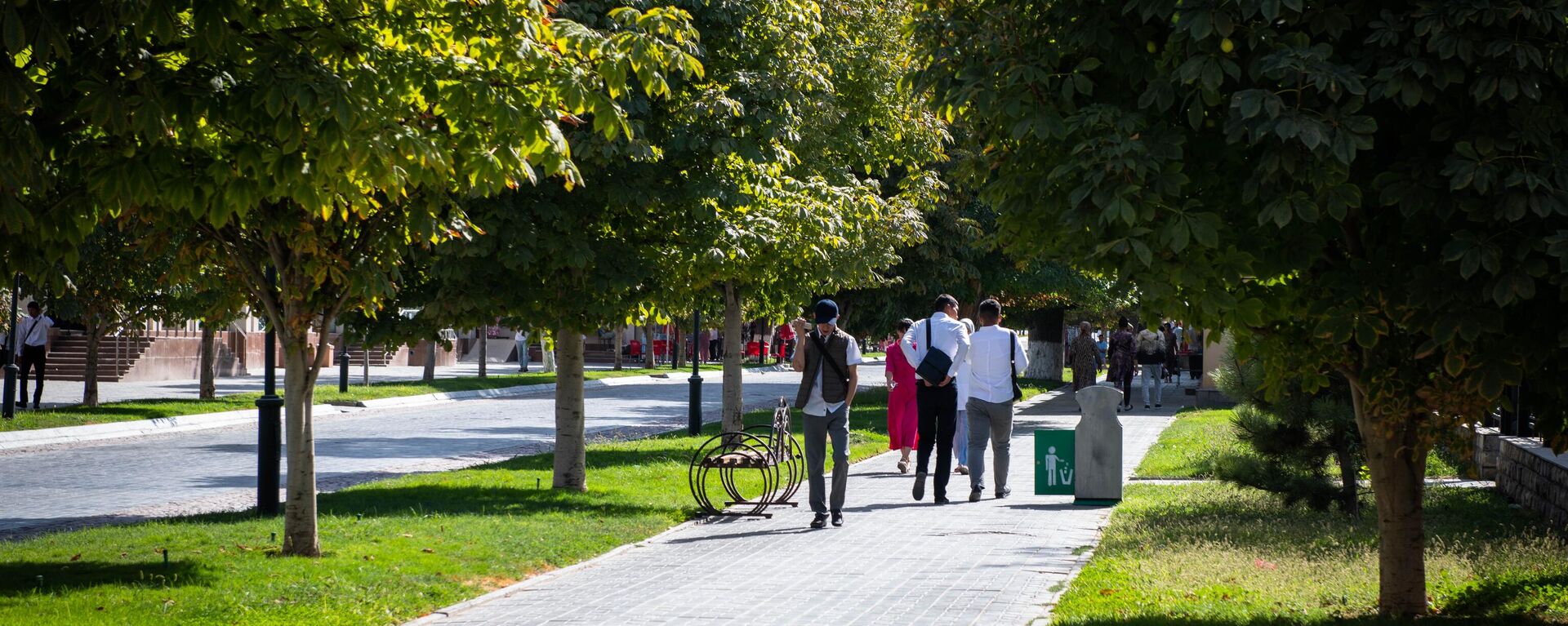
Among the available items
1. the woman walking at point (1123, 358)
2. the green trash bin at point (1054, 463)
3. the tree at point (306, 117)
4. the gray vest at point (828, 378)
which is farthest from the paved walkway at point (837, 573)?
the woman walking at point (1123, 358)

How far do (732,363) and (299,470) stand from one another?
1147cm

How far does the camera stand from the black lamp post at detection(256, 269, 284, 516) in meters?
11.2

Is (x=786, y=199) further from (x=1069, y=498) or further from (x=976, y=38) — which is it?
(x=976, y=38)

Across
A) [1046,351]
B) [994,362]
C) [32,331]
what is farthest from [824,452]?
[1046,351]

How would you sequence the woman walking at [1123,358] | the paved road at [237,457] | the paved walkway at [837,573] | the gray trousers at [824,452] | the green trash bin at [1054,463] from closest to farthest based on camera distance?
1. the paved walkway at [837,573]
2. the gray trousers at [824,452]
3. the paved road at [237,457]
4. the green trash bin at [1054,463]
5. the woman walking at [1123,358]

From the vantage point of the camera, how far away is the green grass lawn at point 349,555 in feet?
25.2

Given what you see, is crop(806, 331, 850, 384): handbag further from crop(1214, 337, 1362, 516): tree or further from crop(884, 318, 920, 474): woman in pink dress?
crop(884, 318, 920, 474): woman in pink dress

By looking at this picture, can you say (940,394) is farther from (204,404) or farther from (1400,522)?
(204,404)

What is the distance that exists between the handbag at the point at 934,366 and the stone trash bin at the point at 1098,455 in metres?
1.23

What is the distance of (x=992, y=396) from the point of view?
13.9 metres

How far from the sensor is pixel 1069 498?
13.9m

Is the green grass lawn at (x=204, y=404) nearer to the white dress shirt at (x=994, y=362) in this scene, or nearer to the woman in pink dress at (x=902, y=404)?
the woman in pink dress at (x=902, y=404)

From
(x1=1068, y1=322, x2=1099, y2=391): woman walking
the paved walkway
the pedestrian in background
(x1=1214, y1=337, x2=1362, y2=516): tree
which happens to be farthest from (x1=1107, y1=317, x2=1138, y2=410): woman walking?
(x1=1214, y1=337, x2=1362, y2=516): tree

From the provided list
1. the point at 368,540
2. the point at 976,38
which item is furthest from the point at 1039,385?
the point at 976,38
